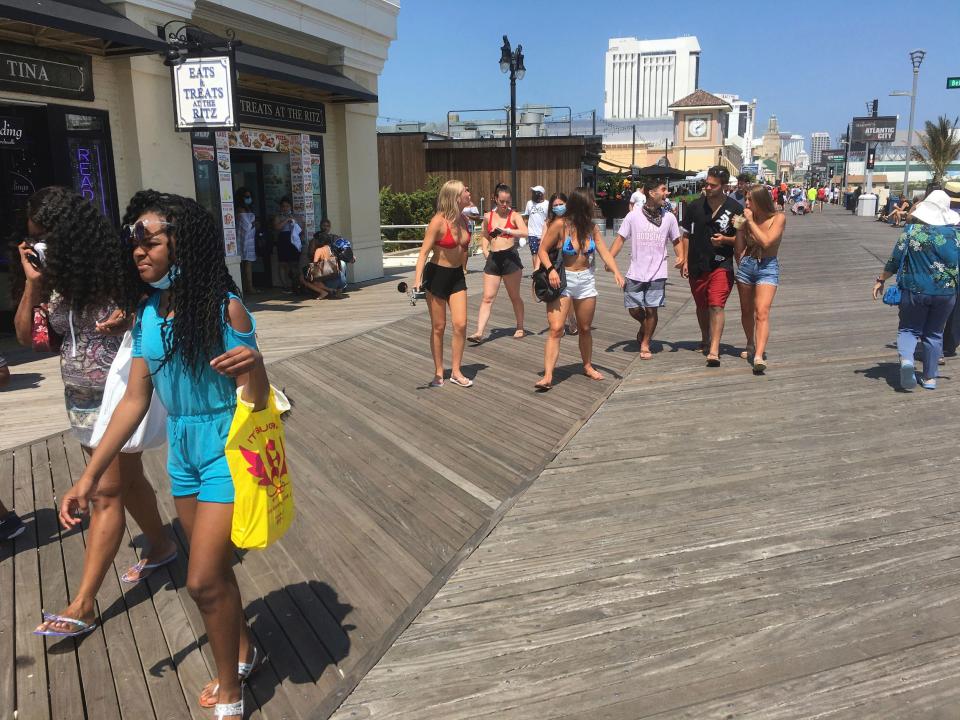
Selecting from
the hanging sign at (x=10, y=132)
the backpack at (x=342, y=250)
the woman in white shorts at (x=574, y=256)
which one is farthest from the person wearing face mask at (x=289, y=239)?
the woman in white shorts at (x=574, y=256)

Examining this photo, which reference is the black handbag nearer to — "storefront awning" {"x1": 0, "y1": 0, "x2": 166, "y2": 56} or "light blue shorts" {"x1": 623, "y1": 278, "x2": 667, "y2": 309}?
"light blue shorts" {"x1": 623, "y1": 278, "x2": 667, "y2": 309}

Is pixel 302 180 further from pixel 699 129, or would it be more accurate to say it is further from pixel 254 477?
pixel 699 129

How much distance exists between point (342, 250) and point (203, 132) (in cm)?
345

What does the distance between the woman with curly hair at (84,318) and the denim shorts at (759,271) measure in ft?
19.1

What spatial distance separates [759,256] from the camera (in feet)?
23.9

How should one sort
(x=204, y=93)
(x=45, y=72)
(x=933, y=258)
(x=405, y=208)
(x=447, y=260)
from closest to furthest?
1. (x=933, y=258)
2. (x=447, y=260)
3. (x=45, y=72)
4. (x=204, y=93)
5. (x=405, y=208)

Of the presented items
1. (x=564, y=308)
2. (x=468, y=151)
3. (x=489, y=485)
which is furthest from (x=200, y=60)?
(x=468, y=151)

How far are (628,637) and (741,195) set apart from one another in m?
11.9

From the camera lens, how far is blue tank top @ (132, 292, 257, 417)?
8.38ft

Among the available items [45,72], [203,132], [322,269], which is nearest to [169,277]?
[45,72]

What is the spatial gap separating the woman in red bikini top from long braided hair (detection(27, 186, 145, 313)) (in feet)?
11.3

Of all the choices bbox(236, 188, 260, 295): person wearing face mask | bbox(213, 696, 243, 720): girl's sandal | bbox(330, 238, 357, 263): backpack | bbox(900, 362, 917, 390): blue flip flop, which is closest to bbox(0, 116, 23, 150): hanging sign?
bbox(236, 188, 260, 295): person wearing face mask

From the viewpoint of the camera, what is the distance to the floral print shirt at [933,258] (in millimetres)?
6371

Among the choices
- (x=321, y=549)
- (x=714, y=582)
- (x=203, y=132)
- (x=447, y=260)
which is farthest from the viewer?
(x=203, y=132)
